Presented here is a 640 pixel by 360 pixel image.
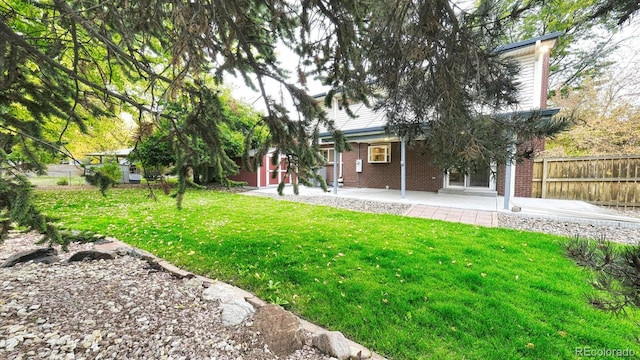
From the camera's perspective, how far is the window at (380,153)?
1139 cm

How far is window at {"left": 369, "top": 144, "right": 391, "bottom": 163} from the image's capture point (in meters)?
11.4

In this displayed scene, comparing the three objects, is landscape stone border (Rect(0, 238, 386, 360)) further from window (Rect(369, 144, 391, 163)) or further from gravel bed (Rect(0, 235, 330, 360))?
window (Rect(369, 144, 391, 163))

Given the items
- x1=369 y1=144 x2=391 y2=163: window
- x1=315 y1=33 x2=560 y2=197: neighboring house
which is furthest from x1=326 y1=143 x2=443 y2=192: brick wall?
x1=369 y1=144 x2=391 y2=163: window

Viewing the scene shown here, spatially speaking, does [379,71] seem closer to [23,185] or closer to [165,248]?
[23,185]

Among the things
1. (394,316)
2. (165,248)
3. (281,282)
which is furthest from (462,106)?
(165,248)

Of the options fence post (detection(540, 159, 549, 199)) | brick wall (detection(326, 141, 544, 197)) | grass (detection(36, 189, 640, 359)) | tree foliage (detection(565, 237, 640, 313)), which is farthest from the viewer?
brick wall (detection(326, 141, 544, 197))

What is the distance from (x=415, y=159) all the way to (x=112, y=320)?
1059 centimetres

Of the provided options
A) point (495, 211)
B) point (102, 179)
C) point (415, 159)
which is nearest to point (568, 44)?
point (415, 159)

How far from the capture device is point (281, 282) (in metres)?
2.86

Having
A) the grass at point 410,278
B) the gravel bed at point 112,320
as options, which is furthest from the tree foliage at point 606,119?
the gravel bed at point 112,320

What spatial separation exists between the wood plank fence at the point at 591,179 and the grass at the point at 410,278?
17.4 feet

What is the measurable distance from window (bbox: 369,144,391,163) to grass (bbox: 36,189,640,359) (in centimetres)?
627

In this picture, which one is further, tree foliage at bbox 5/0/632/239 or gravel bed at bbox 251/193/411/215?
gravel bed at bbox 251/193/411/215

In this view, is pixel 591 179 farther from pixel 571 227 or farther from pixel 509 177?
pixel 571 227
